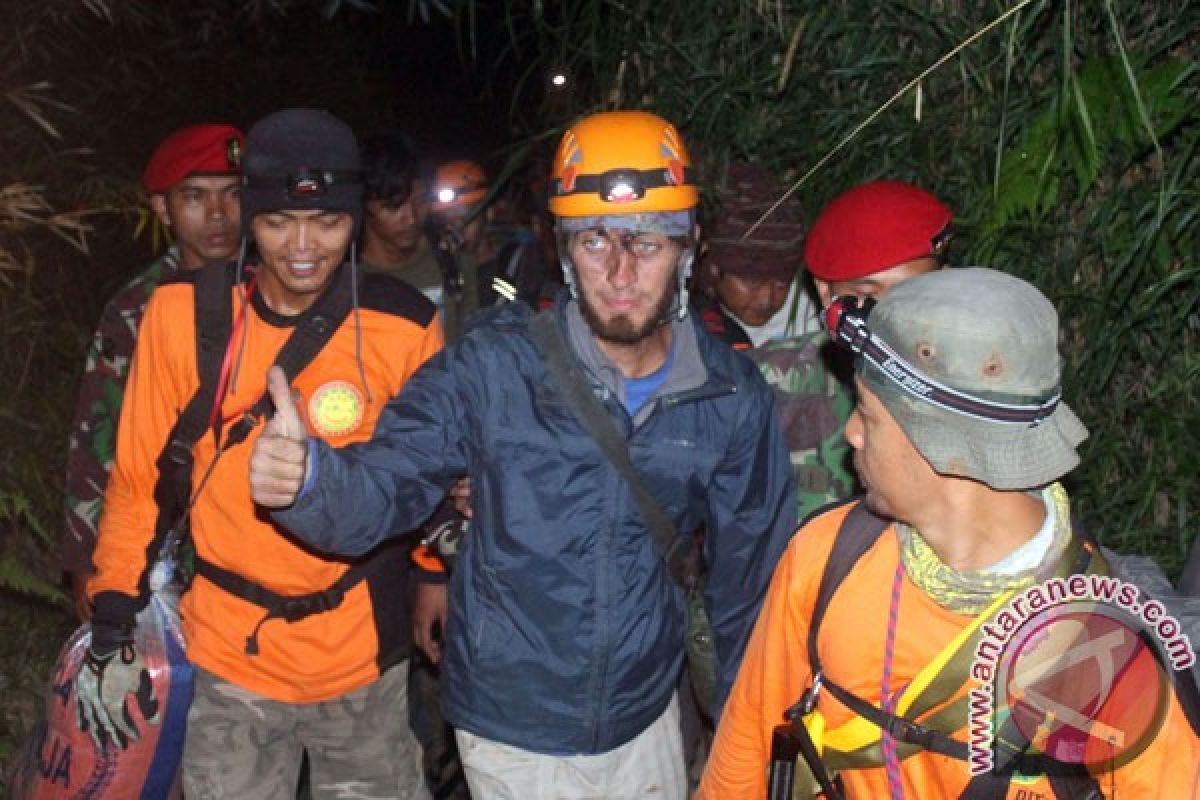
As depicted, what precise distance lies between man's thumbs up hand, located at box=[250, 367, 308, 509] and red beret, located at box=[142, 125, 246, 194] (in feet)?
7.60

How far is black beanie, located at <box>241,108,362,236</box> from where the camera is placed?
11.3ft

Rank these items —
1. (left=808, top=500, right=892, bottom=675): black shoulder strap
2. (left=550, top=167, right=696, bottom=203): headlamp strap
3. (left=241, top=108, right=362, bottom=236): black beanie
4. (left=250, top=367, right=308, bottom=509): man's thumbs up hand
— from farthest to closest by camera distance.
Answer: (left=241, top=108, right=362, bottom=236): black beanie
(left=550, top=167, right=696, bottom=203): headlamp strap
(left=250, top=367, right=308, bottom=509): man's thumbs up hand
(left=808, top=500, right=892, bottom=675): black shoulder strap

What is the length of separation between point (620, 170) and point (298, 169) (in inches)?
33.9

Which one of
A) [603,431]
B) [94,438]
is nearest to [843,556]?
[603,431]

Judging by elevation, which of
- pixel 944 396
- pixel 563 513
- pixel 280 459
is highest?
pixel 944 396

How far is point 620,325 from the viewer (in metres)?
3.12

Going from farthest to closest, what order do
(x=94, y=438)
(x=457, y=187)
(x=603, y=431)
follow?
(x=457, y=187) → (x=94, y=438) → (x=603, y=431)

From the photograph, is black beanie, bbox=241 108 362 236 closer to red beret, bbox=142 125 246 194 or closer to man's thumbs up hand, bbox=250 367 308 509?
man's thumbs up hand, bbox=250 367 308 509

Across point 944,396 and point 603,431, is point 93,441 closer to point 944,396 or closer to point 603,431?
point 603,431

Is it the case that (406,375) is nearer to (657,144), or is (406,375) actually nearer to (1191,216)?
(657,144)

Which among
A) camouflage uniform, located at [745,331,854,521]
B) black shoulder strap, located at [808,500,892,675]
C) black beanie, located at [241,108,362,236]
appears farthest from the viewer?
camouflage uniform, located at [745,331,854,521]

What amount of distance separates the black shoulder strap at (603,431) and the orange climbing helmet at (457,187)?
299 cm

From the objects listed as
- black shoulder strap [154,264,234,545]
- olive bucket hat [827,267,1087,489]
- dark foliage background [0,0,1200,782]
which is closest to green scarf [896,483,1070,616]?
olive bucket hat [827,267,1087,489]

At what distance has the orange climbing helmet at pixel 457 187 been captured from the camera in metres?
→ 6.09
